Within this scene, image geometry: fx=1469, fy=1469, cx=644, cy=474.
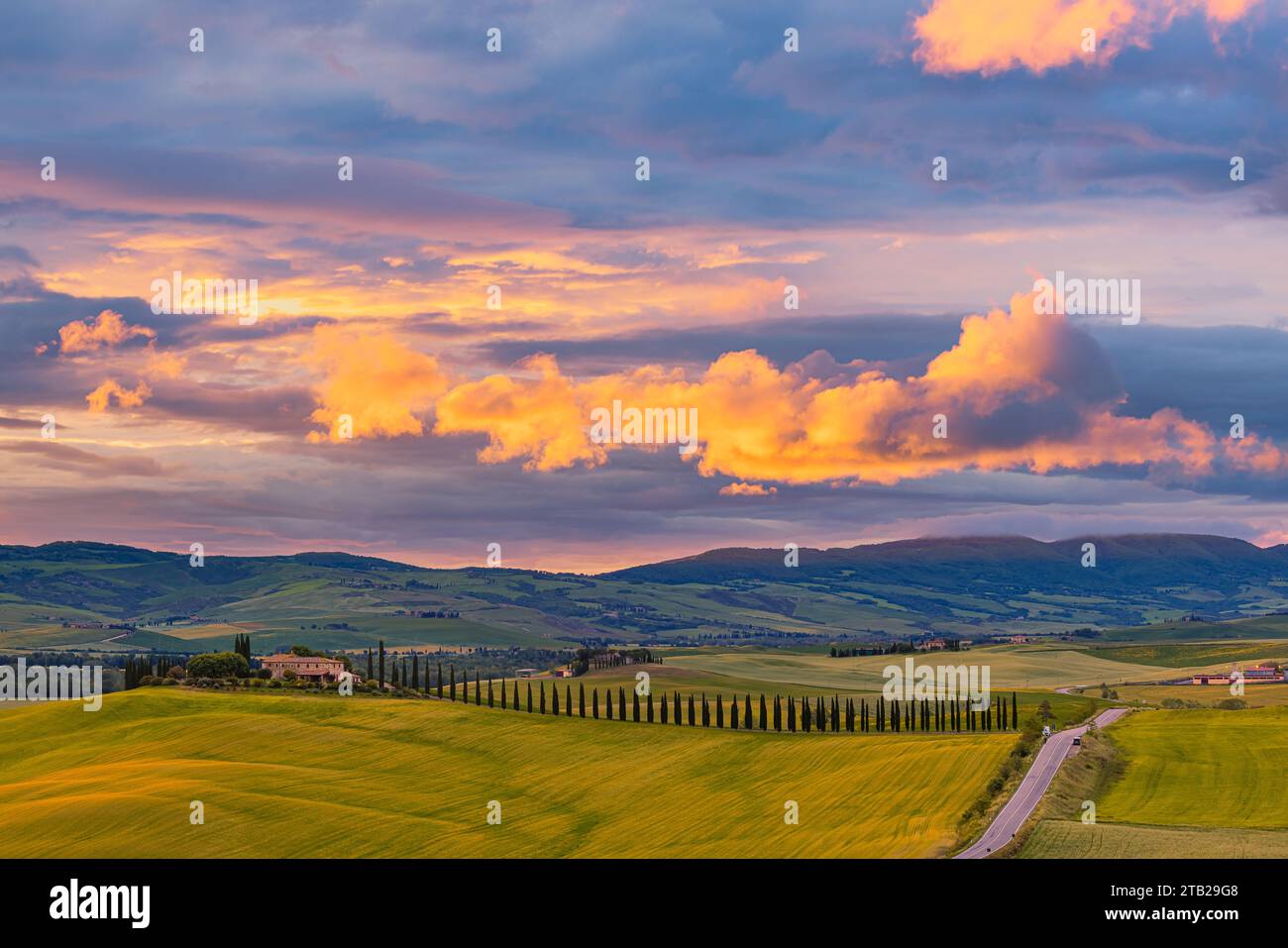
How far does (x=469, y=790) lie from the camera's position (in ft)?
538

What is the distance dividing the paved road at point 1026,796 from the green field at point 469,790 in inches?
138

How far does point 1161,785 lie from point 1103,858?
185ft

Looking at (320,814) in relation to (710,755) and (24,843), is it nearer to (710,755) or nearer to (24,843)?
(24,843)

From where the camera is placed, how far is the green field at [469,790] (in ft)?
425

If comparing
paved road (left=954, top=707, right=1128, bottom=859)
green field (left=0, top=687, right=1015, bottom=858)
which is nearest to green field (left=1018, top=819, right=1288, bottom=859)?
paved road (left=954, top=707, right=1128, bottom=859)

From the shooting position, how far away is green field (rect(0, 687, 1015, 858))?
425 feet

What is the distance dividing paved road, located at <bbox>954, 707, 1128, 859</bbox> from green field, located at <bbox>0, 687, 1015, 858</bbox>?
11.5 ft

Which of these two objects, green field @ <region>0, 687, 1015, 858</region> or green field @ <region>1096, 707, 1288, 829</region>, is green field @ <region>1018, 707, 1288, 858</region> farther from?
green field @ <region>0, 687, 1015, 858</region>

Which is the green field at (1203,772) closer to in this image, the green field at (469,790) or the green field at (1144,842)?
the green field at (1144,842)

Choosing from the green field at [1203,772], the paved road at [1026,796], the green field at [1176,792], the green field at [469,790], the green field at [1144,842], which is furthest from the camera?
the green field at [1203,772]

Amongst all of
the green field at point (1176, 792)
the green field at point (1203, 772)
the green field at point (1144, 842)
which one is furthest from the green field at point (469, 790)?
the green field at point (1203, 772)

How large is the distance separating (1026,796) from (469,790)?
62621 mm

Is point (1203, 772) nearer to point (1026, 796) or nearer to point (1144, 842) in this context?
point (1026, 796)
